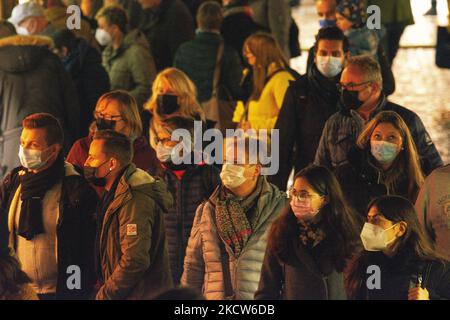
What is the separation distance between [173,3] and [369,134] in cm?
494

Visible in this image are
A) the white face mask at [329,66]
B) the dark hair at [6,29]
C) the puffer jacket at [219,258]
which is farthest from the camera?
the dark hair at [6,29]

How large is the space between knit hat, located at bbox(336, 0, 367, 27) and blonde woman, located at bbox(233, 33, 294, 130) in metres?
1.39

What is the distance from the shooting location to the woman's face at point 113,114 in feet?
42.0

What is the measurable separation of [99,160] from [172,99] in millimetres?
1850

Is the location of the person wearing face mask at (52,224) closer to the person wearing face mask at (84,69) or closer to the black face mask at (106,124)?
the black face mask at (106,124)

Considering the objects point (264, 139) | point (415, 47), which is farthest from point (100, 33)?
point (415, 47)

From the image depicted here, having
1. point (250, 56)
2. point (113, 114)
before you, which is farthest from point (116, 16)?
point (113, 114)

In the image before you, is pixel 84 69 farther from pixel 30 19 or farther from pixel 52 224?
pixel 52 224

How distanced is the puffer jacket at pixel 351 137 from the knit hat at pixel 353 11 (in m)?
2.72

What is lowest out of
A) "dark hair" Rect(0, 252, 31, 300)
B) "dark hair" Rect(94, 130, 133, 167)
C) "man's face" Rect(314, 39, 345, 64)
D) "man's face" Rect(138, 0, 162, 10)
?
"dark hair" Rect(0, 252, 31, 300)

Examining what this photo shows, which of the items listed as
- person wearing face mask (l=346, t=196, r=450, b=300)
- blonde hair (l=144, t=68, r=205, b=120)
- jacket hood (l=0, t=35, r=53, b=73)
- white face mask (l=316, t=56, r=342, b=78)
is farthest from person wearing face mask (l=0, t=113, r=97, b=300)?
white face mask (l=316, t=56, r=342, b=78)

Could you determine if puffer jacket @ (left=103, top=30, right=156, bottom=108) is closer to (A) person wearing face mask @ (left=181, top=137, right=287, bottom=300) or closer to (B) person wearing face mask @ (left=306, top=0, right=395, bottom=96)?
(B) person wearing face mask @ (left=306, top=0, right=395, bottom=96)

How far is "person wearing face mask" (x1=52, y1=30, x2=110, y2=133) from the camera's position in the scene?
1491cm

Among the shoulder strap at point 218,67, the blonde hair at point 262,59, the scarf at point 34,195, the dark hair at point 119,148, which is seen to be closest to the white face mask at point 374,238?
the dark hair at point 119,148
